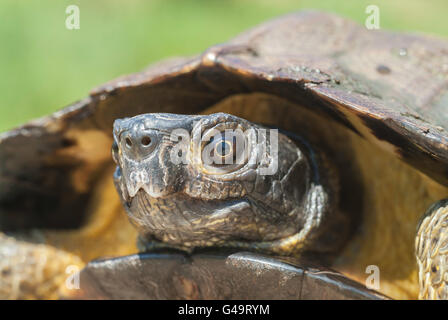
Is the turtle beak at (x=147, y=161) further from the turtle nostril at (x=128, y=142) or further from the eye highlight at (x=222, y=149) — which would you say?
the eye highlight at (x=222, y=149)

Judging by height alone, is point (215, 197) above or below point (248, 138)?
below

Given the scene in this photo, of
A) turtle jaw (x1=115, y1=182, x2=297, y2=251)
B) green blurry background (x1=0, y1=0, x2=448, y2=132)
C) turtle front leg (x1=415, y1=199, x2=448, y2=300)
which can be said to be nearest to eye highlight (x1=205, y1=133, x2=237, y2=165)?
turtle jaw (x1=115, y1=182, x2=297, y2=251)

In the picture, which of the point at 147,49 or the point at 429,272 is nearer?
the point at 429,272

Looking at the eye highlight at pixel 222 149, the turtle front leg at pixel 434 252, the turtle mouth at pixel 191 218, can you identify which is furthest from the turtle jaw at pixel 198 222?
the turtle front leg at pixel 434 252

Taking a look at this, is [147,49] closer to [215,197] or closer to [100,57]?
[100,57]

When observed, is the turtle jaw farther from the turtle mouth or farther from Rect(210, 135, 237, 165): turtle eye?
Rect(210, 135, 237, 165): turtle eye

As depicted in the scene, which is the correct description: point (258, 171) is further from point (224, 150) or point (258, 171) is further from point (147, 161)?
point (147, 161)
